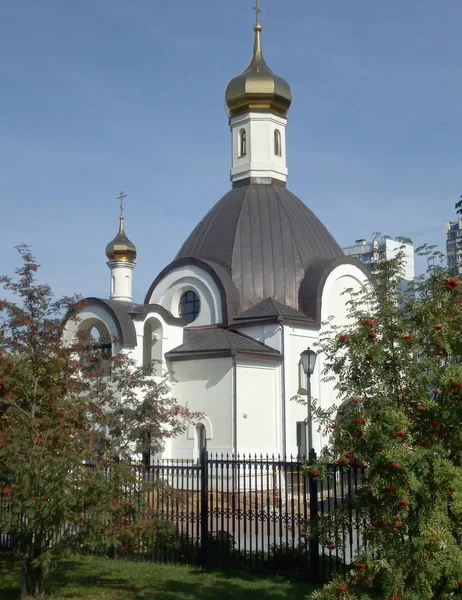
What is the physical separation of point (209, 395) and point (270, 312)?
3006 mm

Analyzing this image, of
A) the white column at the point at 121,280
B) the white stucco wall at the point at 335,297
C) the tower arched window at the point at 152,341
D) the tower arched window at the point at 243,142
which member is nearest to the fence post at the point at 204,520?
the white stucco wall at the point at 335,297

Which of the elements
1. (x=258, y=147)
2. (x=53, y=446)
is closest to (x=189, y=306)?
(x=258, y=147)

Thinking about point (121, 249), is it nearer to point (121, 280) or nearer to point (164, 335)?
point (121, 280)

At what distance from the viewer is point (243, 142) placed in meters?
27.0

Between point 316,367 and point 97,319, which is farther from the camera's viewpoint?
point 97,319

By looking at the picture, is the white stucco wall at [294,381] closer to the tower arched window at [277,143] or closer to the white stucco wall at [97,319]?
the white stucco wall at [97,319]

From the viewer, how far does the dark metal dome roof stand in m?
22.4

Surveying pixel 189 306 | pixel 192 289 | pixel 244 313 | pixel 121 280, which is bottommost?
pixel 244 313

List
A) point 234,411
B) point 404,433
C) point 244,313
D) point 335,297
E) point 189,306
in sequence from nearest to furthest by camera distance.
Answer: point 404,433 < point 234,411 < point 244,313 < point 335,297 < point 189,306

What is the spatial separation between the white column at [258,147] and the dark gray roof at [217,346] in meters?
6.84

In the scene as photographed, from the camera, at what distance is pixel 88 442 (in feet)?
27.2

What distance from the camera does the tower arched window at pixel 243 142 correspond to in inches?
1054

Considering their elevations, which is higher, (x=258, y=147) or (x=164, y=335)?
(x=258, y=147)

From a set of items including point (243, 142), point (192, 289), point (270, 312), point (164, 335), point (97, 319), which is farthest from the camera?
point (243, 142)
